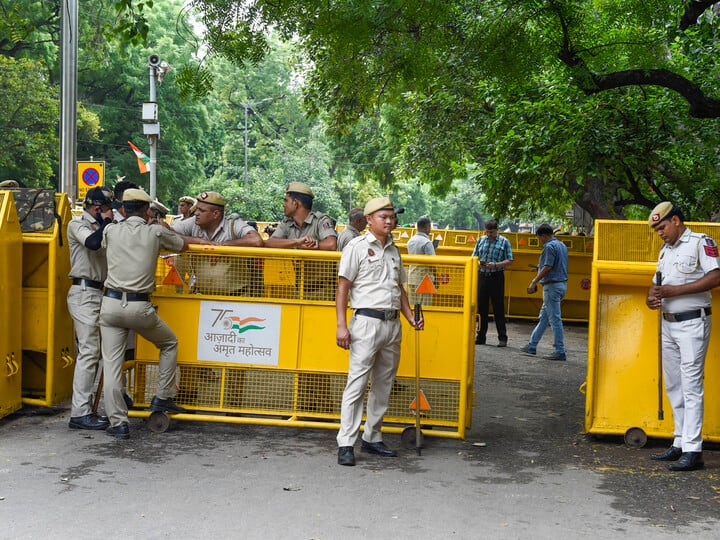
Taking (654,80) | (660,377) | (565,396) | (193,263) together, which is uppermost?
(654,80)

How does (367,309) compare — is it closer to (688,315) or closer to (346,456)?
(346,456)

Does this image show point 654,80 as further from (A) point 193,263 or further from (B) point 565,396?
(A) point 193,263

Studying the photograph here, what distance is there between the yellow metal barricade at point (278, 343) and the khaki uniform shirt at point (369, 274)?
0.65m

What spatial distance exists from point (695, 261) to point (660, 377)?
106cm

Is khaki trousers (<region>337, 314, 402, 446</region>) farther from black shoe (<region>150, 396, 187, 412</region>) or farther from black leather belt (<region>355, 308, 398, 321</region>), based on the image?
black shoe (<region>150, 396, 187, 412</region>)

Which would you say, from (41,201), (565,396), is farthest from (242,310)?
(565,396)

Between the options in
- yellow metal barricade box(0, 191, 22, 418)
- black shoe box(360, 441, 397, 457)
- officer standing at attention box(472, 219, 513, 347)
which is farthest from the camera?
officer standing at attention box(472, 219, 513, 347)

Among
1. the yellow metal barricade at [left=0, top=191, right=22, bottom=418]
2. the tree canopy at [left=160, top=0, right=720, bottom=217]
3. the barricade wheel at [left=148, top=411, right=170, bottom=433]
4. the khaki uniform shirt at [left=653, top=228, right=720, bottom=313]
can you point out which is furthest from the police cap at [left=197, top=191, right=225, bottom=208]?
the khaki uniform shirt at [left=653, top=228, right=720, bottom=313]

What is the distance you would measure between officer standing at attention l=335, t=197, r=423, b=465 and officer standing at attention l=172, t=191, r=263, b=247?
1435 mm

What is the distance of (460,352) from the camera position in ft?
26.6

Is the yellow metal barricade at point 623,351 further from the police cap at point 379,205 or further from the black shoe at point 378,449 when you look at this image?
the police cap at point 379,205

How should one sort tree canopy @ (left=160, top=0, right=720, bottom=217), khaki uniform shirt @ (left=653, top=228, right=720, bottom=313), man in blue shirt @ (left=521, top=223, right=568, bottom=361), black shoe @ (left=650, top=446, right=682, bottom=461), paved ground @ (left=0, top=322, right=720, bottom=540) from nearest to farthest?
1. paved ground @ (left=0, top=322, right=720, bottom=540)
2. khaki uniform shirt @ (left=653, top=228, right=720, bottom=313)
3. black shoe @ (left=650, top=446, right=682, bottom=461)
4. tree canopy @ (left=160, top=0, right=720, bottom=217)
5. man in blue shirt @ (left=521, top=223, right=568, bottom=361)

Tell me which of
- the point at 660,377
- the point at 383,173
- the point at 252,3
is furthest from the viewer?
the point at 383,173

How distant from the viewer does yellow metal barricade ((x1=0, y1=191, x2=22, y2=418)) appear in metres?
8.38
